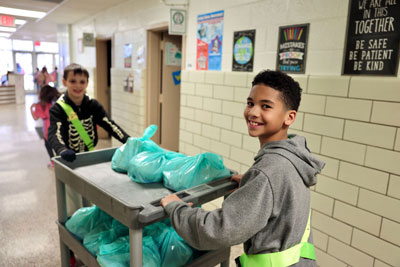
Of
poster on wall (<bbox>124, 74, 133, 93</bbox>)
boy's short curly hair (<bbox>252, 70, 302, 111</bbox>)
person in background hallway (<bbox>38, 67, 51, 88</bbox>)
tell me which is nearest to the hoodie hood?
boy's short curly hair (<bbox>252, 70, 302, 111</bbox>)

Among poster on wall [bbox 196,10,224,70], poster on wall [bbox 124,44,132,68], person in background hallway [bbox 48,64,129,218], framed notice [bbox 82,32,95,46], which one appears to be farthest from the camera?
framed notice [bbox 82,32,95,46]

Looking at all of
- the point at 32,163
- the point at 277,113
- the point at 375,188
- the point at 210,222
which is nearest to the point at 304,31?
the point at 375,188

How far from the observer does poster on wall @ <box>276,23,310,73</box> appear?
2207 millimetres

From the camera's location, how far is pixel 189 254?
1461 mm

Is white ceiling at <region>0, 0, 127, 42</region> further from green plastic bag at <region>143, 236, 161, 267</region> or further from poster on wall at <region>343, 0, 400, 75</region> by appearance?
green plastic bag at <region>143, 236, 161, 267</region>

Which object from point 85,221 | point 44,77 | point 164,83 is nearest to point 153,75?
point 164,83

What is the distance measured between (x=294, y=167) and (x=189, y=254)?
760 millimetres

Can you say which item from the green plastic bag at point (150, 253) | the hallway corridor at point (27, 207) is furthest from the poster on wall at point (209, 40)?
the hallway corridor at point (27, 207)

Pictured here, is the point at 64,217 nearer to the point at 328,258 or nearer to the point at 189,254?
the point at 189,254

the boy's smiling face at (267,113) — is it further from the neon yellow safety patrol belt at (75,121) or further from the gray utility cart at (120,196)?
the neon yellow safety patrol belt at (75,121)

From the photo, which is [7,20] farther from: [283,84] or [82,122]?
[283,84]

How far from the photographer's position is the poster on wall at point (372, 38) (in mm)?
1728

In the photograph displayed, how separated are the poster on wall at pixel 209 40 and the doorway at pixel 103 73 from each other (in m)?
3.52

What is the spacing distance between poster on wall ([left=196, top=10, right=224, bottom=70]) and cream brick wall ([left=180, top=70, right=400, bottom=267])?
3.31 feet
